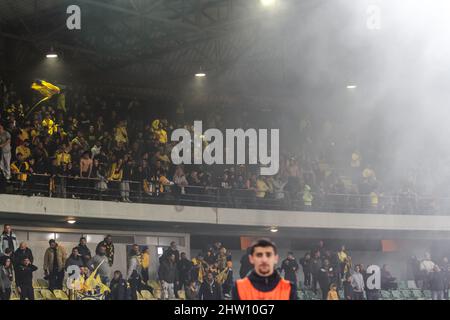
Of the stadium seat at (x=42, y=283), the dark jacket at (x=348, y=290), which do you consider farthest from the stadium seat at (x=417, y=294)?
the stadium seat at (x=42, y=283)

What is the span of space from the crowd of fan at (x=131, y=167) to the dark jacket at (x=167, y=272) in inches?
78.0

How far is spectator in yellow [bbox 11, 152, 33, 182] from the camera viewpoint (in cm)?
1838

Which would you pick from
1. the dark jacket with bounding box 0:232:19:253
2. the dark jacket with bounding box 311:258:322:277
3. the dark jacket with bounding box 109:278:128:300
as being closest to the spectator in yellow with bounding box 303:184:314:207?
the dark jacket with bounding box 311:258:322:277

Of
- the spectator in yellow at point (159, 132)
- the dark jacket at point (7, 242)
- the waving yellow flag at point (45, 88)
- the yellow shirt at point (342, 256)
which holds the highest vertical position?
the waving yellow flag at point (45, 88)

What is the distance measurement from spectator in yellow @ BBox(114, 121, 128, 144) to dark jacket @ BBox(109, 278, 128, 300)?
4.45 metres

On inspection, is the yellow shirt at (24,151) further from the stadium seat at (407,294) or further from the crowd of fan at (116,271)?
the stadium seat at (407,294)

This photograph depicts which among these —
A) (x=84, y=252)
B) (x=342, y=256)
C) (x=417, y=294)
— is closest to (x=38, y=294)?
(x=84, y=252)

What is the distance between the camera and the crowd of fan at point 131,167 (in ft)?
62.1

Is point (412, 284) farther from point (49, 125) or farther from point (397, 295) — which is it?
point (49, 125)

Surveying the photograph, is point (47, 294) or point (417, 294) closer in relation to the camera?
point (47, 294)

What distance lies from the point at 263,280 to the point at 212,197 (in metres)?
16.9

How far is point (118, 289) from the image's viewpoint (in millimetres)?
18297

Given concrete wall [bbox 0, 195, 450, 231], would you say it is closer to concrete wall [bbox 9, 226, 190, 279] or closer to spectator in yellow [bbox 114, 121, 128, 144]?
concrete wall [bbox 9, 226, 190, 279]
